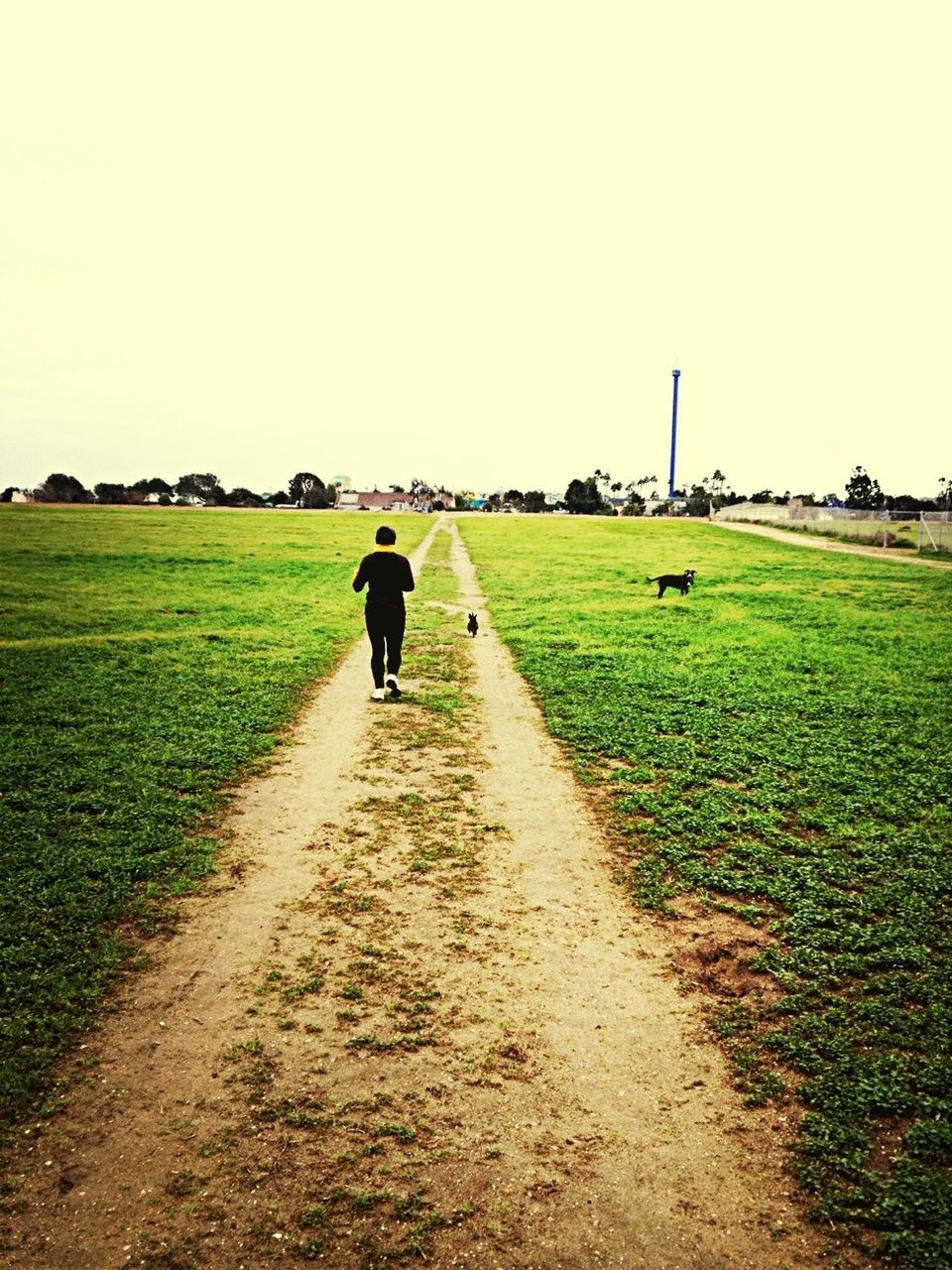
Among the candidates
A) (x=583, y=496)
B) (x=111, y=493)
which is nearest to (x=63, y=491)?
(x=111, y=493)

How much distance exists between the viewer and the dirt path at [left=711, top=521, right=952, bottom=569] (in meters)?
33.9

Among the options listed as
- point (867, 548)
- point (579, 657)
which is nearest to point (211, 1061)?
point (579, 657)

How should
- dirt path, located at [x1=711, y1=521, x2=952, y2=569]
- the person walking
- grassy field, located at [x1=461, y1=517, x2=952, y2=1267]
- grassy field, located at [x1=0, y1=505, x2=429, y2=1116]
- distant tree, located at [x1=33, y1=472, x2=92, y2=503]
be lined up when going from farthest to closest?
distant tree, located at [x1=33, y1=472, x2=92, y2=503], dirt path, located at [x1=711, y1=521, x2=952, y2=569], the person walking, grassy field, located at [x1=0, y1=505, x2=429, y2=1116], grassy field, located at [x1=461, y1=517, x2=952, y2=1267]

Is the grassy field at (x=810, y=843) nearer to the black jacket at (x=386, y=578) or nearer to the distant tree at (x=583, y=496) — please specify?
the black jacket at (x=386, y=578)

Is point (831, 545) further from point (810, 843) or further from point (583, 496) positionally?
point (583, 496)

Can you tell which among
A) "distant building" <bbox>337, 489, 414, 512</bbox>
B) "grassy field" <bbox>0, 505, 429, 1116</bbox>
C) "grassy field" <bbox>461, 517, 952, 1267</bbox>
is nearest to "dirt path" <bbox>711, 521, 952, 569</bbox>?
"grassy field" <bbox>461, 517, 952, 1267</bbox>

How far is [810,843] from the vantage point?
18.9 feet

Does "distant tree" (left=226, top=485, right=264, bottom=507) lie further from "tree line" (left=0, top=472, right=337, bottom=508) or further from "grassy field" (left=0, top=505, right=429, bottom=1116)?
"grassy field" (left=0, top=505, right=429, bottom=1116)

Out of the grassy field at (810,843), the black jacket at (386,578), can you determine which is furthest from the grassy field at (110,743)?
the grassy field at (810,843)

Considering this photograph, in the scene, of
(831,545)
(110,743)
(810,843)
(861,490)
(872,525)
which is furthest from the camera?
(861,490)

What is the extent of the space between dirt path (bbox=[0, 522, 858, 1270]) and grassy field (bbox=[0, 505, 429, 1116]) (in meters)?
0.34

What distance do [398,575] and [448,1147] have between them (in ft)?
24.0

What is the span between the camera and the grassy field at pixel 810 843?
3.17m

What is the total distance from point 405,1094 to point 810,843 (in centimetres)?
387
